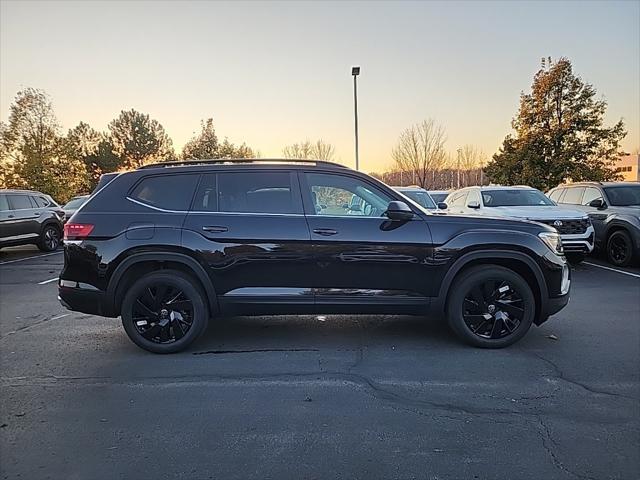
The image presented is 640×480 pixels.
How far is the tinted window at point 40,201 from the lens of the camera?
14425 millimetres

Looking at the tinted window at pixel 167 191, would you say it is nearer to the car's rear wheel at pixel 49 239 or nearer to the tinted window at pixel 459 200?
the tinted window at pixel 459 200

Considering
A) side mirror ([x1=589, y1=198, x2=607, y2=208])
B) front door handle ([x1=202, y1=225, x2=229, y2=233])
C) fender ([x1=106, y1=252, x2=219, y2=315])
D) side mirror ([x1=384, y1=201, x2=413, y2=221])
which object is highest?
side mirror ([x1=384, y1=201, x2=413, y2=221])

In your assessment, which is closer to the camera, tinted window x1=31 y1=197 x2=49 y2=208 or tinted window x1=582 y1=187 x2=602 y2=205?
tinted window x1=582 y1=187 x2=602 y2=205

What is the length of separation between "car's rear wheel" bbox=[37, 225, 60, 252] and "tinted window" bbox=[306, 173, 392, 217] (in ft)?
40.5

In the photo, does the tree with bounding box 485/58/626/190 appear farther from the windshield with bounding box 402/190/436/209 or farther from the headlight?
the headlight

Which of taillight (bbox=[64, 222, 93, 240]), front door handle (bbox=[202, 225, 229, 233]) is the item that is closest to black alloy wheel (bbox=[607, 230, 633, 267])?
front door handle (bbox=[202, 225, 229, 233])

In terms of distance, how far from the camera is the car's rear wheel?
47.3 ft

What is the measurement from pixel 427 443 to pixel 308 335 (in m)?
2.39

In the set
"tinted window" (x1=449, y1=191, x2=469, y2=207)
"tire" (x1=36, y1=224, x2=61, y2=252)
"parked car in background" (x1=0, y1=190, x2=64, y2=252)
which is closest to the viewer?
"tinted window" (x1=449, y1=191, x2=469, y2=207)

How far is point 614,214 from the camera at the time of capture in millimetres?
10383

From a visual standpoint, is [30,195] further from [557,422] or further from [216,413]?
[557,422]

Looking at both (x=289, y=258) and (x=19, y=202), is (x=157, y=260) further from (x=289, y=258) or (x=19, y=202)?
(x=19, y=202)

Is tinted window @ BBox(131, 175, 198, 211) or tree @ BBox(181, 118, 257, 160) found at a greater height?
tree @ BBox(181, 118, 257, 160)

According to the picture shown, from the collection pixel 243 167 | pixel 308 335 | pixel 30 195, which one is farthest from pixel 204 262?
pixel 30 195
